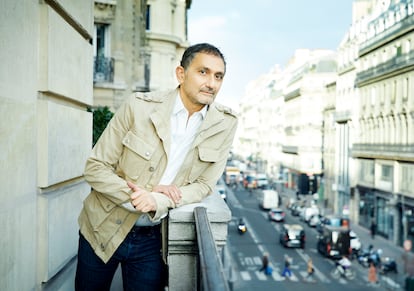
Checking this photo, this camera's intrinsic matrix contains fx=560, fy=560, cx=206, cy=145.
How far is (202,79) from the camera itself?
10.4ft

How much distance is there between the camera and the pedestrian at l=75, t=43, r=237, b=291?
3.08 m

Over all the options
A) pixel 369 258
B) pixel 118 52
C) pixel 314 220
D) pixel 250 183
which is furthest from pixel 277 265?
pixel 250 183

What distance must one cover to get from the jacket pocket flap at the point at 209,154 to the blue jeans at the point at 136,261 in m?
0.49

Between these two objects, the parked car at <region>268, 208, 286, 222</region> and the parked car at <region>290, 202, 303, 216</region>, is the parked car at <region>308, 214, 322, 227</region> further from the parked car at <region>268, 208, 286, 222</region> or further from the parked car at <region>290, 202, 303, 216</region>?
the parked car at <region>290, 202, 303, 216</region>

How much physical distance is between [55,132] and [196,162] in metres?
1.12

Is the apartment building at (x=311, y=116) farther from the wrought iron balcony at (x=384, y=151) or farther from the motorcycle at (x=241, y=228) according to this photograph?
the motorcycle at (x=241, y=228)

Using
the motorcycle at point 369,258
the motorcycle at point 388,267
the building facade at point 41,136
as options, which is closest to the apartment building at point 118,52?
the building facade at point 41,136

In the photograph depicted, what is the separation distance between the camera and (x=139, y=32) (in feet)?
61.1

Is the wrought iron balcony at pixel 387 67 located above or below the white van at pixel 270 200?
above

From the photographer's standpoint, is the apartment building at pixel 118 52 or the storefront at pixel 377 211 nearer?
the apartment building at pixel 118 52

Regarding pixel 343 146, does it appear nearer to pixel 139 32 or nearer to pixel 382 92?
pixel 382 92

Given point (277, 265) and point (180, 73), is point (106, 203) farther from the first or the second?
point (277, 265)

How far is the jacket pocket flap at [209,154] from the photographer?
3.20 metres

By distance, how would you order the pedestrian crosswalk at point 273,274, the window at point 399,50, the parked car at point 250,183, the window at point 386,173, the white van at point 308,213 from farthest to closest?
the parked car at point 250,183
the white van at point 308,213
the window at point 386,173
the window at point 399,50
the pedestrian crosswalk at point 273,274
